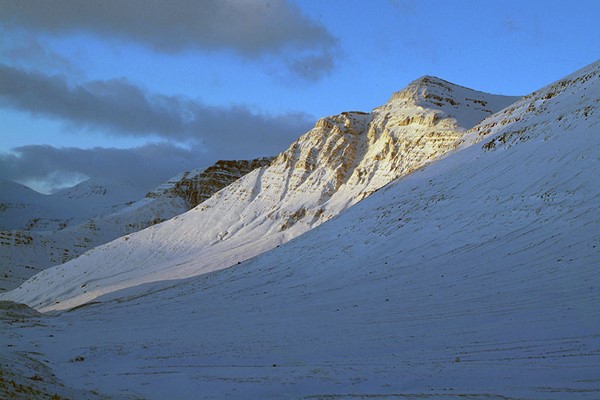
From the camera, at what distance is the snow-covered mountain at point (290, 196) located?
59.8 metres

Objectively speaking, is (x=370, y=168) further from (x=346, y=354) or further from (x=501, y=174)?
(x=346, y=354)

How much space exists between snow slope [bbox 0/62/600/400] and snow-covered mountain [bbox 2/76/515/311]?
17485 millimetres

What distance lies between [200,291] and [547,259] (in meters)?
21.4

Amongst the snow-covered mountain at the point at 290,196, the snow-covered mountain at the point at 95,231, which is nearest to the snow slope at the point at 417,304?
the snow-covered mountain at the point at 290,196

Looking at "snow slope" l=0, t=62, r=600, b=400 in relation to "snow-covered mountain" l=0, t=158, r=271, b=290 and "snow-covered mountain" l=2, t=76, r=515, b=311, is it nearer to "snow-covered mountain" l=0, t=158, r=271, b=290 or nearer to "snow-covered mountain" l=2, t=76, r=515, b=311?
"snow-covered mountain" l=2, t=76, r=515, b=311

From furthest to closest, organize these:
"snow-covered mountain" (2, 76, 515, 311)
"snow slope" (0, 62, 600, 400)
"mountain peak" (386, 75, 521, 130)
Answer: "mountain peak" (386, 75, 521, 130) < "snow-covered mountain" (2, 76, 515, 311) < "snow slope" (0, 62, 600, 400)

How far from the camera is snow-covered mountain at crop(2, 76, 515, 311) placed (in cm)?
5978

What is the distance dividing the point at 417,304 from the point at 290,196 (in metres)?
48.4

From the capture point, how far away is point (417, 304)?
2197 cm

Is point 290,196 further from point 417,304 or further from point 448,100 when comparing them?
point 417,304

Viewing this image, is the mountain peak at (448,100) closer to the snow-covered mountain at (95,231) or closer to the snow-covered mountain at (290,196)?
the snow-covered mountain at (290,196)

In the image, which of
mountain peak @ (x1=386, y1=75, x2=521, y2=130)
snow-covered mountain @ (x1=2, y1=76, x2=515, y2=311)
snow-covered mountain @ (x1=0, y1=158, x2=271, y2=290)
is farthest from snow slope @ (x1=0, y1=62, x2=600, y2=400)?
snow-covered mountain @ (x1=0, y1=158, x2=271, y2=290)

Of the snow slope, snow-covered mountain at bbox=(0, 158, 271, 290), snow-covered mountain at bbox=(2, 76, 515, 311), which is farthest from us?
snow-covered mountain at bbox=(0, 158, 271, 290)

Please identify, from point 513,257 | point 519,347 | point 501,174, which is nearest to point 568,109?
point 501,174
